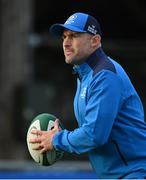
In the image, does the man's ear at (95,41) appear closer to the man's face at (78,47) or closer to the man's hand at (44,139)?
the man's face at (78,47)

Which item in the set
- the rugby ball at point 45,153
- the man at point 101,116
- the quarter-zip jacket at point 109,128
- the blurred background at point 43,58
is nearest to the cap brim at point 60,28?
the man at point 101,116

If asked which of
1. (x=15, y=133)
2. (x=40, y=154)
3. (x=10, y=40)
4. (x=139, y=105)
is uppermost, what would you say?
(x=139, y=105)

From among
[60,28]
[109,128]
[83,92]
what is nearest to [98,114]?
[109,128]

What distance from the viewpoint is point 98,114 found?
19.8 feet

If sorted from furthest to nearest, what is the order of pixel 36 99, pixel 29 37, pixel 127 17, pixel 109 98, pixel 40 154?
pixel 127 17 < pixel 29 37 < pixel 36 99 < pixel 40 154 < pixel 109 98

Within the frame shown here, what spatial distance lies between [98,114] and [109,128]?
0.13m

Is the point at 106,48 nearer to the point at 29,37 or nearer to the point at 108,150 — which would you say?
the point at 29,37

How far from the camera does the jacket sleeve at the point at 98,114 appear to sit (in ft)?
19.8

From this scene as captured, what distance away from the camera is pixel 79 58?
21.0 ft

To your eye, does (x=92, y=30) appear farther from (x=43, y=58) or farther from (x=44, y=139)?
(x=43, y=58)

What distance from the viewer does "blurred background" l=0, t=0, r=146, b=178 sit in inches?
652

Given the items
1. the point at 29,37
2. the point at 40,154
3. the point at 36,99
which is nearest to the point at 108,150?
the point at 40,154

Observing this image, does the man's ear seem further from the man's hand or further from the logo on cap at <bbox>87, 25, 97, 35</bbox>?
the man's hand

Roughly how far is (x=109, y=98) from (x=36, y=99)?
1033 centimetres
